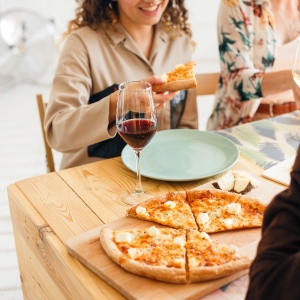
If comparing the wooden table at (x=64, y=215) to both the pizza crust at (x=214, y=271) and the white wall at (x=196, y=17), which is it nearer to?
the pizza crust at (x=214, y=271)

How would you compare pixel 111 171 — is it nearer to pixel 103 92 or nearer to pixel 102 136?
pixel 102 136

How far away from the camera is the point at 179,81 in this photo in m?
1.58

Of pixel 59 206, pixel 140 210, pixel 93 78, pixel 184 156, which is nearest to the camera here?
pixel 140 210

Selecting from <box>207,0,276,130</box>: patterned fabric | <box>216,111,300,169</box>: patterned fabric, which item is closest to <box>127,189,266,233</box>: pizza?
<box>216,111,300,169</box>: patterned fabric

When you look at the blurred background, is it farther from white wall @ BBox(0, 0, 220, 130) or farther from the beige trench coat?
the beige trench coat

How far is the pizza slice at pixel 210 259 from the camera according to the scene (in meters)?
0.89

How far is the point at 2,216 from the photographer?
2834mm

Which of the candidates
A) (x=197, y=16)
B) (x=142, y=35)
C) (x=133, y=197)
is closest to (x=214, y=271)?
(x=133, y=197)

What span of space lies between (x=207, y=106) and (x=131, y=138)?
129 inches

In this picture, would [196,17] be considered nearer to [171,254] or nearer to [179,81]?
[179,81]

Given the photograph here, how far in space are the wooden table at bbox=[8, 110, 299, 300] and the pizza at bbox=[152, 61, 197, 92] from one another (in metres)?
0.27

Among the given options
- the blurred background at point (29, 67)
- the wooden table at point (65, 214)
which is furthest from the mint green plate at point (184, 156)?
the blurred background at point (29, 67)

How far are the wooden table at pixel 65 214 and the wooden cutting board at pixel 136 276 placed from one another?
2cm

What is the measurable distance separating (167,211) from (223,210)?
13 centimetres
